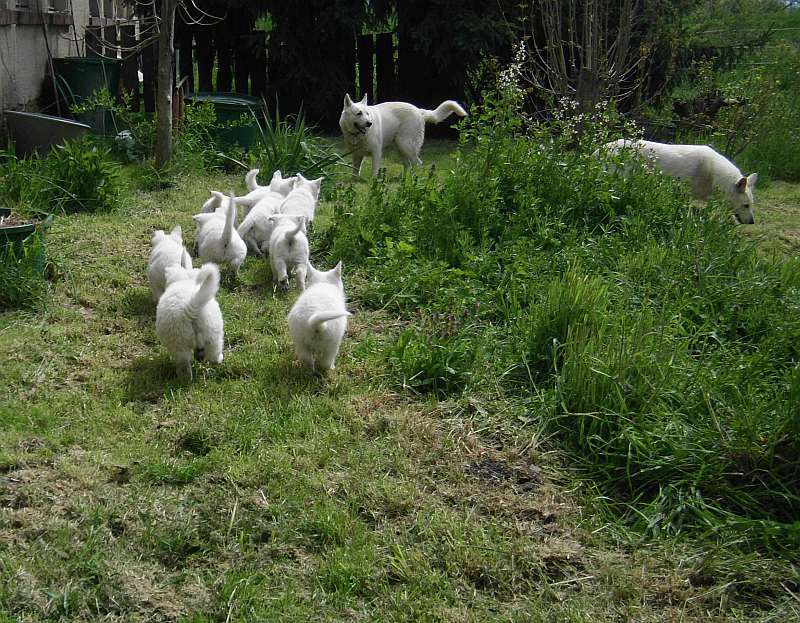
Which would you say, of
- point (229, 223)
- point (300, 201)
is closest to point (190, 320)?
point (229, 223)

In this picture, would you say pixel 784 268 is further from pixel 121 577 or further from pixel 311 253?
pixel 121 577

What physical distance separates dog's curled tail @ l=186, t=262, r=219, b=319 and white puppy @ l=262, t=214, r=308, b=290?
144cm

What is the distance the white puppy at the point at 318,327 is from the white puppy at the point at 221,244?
1.33m

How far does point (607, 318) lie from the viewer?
4.42 metres

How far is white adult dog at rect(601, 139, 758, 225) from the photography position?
7840 mm

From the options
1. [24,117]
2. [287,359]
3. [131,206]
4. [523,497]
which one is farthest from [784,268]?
[24,117]

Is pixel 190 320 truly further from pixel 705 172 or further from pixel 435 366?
pixel 705 172

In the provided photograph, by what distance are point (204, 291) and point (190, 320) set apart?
0.70ft

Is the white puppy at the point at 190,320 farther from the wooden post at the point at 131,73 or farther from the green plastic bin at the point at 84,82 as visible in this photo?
the wooden post at the point at 131,73

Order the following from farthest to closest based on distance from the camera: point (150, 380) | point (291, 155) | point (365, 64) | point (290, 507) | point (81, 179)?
point (365, 64) → point (291, 155) → point (81, 179) → point (150, 380) → point (290, 507)

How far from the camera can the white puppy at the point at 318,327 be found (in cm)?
433

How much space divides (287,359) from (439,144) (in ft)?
26.7

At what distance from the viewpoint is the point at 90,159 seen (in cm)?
734

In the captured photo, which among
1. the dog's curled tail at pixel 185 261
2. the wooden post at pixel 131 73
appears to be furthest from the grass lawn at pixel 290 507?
the wooden post at pixel 131 73
